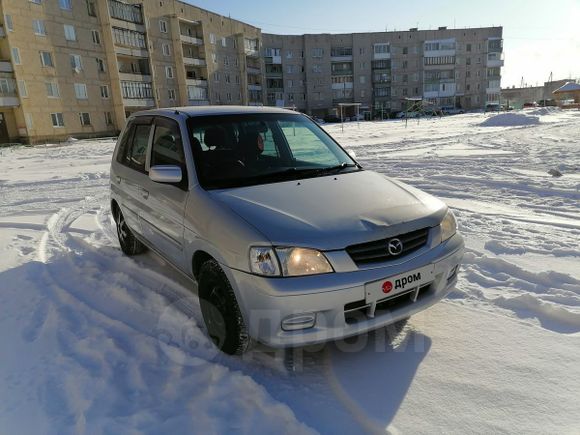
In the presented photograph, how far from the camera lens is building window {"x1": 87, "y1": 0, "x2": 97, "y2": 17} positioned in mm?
38828

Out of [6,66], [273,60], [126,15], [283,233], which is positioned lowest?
[283,233]

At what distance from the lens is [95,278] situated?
4359 mm

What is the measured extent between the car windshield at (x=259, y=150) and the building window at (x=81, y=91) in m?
40.7

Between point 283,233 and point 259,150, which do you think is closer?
point 283,233

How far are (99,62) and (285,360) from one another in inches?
1767

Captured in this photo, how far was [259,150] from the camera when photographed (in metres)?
3.65

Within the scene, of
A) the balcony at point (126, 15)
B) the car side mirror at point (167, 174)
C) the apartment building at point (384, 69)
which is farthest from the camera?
the apartment building at point (384, 69)

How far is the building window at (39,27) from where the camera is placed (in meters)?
34.4

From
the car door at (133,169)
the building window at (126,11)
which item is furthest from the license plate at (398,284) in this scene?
the building window at (126,11)

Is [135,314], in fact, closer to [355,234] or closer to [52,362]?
[52,362]

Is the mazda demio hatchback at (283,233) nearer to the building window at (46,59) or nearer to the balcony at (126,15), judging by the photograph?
the building window at (46,59)

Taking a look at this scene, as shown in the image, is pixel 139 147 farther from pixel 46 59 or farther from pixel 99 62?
pixel 99 62

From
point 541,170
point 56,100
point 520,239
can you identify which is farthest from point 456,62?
point 520,239

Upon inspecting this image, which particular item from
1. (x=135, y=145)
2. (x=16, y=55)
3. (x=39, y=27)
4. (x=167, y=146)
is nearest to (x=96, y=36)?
(x=39, y=27)
